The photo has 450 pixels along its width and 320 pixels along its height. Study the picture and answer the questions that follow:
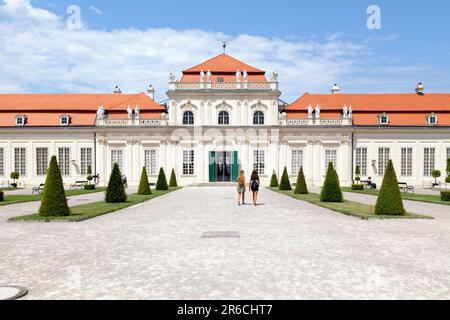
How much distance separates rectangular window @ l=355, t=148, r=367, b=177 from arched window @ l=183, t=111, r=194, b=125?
17.8 m

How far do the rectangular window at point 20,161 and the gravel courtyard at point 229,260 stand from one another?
1286 inches

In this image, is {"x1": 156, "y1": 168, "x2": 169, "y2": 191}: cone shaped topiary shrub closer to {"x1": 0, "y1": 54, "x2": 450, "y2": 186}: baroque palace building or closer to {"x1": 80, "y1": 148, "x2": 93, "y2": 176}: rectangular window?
{"x1": 0, "y1": 54, "x2": 450, "y2": 186}: baroque palace building

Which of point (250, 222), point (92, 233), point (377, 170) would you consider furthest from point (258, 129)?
point (92, 233)

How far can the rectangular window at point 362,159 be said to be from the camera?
41.1 m

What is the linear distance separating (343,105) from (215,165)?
15.4m

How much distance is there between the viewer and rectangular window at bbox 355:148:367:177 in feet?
135

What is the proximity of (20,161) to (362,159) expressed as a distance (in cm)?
3600

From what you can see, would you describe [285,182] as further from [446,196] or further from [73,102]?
[73,102]

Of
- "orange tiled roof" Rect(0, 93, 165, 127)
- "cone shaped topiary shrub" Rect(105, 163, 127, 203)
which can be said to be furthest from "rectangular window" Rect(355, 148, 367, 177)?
"cone shaped topiary shrub" Rect(105, 163, 127, 203)

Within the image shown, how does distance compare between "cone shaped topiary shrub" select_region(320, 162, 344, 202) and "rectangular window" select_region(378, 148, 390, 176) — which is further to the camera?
"rectangular window" select_region(378, 148, 390, 176)

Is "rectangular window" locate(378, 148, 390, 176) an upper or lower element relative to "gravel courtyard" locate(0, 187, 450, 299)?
upper

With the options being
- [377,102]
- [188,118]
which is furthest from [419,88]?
[188,118]

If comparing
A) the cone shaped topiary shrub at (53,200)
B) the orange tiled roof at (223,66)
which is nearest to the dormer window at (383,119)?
the orange tiled roof at (223,66)
